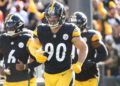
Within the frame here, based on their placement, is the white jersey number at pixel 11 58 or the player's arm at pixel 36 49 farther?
the white jersey number at pixel 11 58

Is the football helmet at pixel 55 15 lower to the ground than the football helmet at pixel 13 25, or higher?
higher

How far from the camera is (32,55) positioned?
6.82 m

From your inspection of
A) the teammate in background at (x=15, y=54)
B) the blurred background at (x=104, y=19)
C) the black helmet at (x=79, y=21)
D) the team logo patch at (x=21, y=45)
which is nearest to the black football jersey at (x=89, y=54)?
the black helmet at (x=79, y=21)

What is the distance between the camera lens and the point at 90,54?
7.41 meters

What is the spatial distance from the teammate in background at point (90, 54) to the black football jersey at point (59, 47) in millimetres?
989

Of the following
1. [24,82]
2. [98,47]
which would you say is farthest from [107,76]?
[24,82]

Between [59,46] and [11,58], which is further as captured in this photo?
[11,58]

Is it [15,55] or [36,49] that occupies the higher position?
[36,49]

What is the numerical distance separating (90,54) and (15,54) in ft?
4.78

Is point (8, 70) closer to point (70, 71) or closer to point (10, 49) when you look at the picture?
point (10, 49)

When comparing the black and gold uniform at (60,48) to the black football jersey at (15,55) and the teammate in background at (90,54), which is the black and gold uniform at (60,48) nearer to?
the black football jersey at (15,55)

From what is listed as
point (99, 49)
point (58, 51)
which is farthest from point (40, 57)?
point (99, 49)

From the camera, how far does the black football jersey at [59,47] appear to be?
638 cm

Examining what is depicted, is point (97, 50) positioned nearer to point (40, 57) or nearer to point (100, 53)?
point (100, 53)
